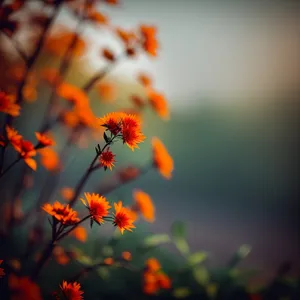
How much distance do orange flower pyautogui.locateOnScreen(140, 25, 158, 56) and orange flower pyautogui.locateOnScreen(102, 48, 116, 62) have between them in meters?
0.15

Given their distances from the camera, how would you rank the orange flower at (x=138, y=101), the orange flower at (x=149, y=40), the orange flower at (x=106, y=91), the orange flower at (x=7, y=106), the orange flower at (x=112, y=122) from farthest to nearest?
1. the orange flower at (x=106, y=91)
2. the orange flower at (x=138, y=101)
3. the orange flower at (x=149, y=40)
4. the orange flower at (x=7, y=106)
5. the orange flower at (x=112, y=122)

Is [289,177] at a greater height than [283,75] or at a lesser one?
lesser

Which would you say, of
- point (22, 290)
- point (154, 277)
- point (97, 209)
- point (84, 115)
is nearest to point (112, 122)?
point (97, 209)

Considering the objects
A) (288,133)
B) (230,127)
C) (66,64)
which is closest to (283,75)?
(288,133)

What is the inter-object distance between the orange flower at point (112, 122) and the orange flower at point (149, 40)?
1.39 ft

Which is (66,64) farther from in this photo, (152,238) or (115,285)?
Result: (115,285)

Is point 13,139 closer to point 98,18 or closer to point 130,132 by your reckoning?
point 130,132

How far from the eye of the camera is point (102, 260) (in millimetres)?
1027

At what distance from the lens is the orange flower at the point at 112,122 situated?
26.6 inches

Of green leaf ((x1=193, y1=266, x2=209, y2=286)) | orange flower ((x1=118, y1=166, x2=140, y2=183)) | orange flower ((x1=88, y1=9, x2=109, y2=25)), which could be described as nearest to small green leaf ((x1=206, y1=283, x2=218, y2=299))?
green leaf ((x1=193, y1=266, x2=209, y2=286))

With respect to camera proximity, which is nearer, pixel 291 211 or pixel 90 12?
pixel 90 12

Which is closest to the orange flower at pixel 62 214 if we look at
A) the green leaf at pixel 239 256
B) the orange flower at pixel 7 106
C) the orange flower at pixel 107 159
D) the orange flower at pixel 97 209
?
the orange flower at pixel 97 209

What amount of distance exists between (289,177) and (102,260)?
330 inches

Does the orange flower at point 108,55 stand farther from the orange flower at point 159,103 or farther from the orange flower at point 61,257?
the orange flower at point 61,257
